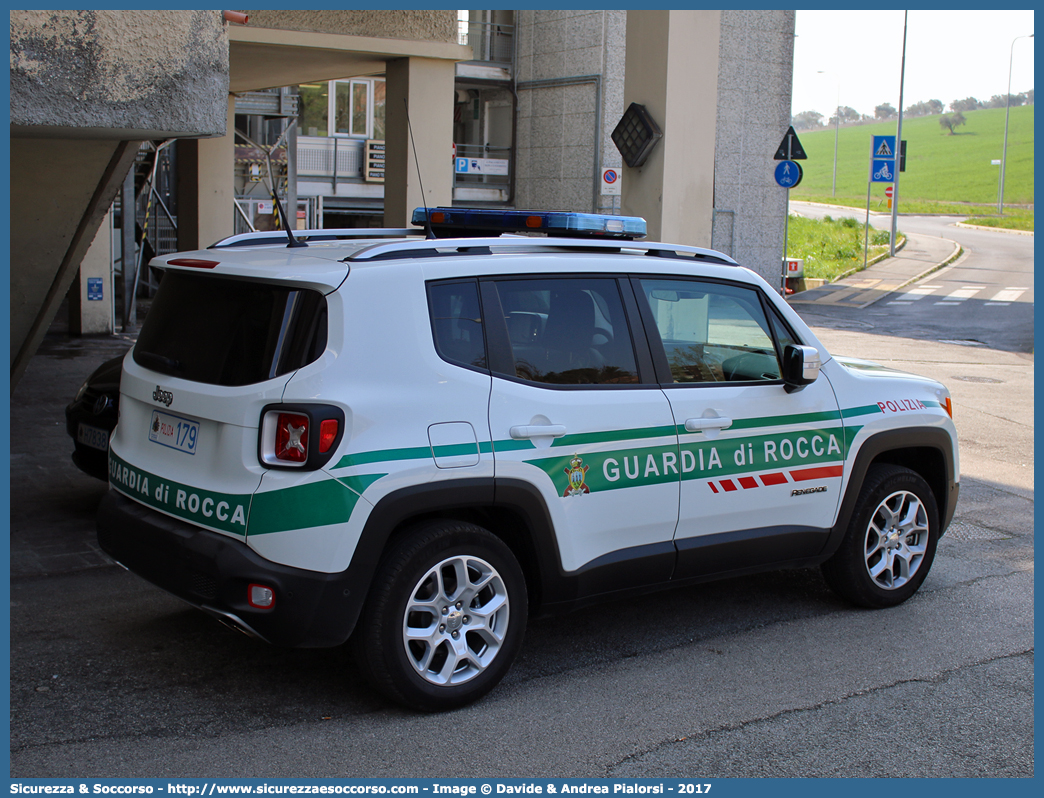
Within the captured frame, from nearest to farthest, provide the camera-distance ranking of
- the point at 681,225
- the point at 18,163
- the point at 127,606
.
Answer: the point at 127,606, the point at 18,163, the point at 681,225

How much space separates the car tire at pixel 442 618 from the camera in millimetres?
3916

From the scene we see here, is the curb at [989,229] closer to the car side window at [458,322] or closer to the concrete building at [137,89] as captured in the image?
the concrete building at [137,89]

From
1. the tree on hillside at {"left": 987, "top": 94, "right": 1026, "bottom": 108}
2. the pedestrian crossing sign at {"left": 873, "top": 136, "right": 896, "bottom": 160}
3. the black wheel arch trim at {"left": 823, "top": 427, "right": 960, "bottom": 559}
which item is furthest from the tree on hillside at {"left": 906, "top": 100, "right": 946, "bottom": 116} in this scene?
the black wheel arch trim at {"left": 823, "top": 427, "right": 960, "bottom": 559}

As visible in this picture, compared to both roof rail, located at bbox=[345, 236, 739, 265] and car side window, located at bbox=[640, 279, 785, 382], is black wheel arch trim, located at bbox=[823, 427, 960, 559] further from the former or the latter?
roof rail, located at bbox=[345, 236, 739, 265]

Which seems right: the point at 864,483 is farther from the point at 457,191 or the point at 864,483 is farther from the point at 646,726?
the point at 457,191

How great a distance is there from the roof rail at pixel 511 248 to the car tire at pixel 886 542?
145cm

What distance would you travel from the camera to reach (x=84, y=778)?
354 cm

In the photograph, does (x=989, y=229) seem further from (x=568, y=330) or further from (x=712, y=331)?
(x=568, y=330)

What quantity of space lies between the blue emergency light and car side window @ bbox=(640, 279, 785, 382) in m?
0.36

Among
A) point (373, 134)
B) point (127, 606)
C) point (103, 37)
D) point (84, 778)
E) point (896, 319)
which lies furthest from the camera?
point (373, 134)

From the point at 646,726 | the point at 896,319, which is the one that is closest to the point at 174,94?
the point at 646,726

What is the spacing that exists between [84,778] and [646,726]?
79.4 inches

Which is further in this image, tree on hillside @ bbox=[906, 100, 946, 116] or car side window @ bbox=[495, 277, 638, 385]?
tree on hillside @ bbox=[906, 100, 946, 116]

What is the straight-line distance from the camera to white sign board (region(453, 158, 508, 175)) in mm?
30828
